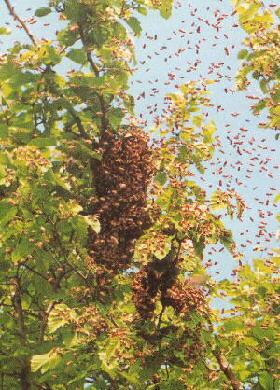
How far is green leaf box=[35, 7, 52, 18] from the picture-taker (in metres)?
12.2

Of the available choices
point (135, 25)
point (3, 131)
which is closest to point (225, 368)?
point (3, 131)

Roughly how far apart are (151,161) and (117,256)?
80.3 inches

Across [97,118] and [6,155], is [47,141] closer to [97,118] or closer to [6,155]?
[6,155]

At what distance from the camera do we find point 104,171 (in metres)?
10.6

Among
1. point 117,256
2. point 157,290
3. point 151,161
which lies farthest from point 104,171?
point 157,290

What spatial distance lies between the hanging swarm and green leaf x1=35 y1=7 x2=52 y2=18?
347cm

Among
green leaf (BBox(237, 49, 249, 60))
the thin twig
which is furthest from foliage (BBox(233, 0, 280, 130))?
the thin twig

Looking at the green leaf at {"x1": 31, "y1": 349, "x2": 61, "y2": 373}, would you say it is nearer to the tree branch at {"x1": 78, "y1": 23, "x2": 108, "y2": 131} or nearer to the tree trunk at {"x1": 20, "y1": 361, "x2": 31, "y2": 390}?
the tree trunk at {"x1": 20, "y1": 361, "x2": 31, "y2": 390}

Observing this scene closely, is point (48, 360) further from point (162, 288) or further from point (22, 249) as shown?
point (162, 288)

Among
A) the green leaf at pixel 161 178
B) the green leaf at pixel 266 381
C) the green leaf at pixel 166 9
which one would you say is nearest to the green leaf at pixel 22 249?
the green leaf at pixel 161 178

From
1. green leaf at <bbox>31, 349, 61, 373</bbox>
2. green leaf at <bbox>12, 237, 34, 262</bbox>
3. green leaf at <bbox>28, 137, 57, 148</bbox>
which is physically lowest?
green leaf at <bbox>31, 349, 61, 373</bbox>

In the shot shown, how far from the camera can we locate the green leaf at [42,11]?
12.2 m

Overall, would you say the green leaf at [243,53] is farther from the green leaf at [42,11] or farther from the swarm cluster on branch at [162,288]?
the swarm cluster on branch at [162,288]

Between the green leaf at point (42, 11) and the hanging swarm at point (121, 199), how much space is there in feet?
11.4
